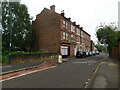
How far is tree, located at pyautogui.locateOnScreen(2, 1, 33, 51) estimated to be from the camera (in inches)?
1442

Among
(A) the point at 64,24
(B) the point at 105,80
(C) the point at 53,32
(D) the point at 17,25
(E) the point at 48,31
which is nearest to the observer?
(B) the point at 105,80

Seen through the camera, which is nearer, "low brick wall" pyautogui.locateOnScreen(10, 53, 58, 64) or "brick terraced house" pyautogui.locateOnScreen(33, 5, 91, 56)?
"low brick wall" pyautogui.locateOnScreen(10, 53, 58, 64)

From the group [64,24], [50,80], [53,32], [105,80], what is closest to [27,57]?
[53,32]

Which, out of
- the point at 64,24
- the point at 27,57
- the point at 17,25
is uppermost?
the point at 64,24

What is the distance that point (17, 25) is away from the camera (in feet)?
122

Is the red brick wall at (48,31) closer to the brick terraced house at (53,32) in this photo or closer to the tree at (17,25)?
the brick terraced house at (53,32)

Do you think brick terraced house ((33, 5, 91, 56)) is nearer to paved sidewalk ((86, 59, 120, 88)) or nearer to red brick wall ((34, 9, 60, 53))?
red brick wall ((34, 9, 60, 53))

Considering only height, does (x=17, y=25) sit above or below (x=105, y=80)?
above

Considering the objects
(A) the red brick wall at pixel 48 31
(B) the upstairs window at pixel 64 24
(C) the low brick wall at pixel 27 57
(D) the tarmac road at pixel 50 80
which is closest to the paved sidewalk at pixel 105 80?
(D) the tarmac road at pixel 50 80

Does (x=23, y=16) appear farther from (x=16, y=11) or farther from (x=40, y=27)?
(x=40, y=27)

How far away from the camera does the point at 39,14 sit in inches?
1622

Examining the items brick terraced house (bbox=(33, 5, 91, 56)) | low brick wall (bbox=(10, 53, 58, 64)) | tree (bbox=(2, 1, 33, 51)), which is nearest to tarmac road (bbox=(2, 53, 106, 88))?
low brick wall (bbox=(10, 53, 58, 64))

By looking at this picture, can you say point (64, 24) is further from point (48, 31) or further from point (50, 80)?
point (50, 80)

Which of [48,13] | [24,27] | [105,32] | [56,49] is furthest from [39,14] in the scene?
[105,32]
